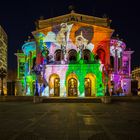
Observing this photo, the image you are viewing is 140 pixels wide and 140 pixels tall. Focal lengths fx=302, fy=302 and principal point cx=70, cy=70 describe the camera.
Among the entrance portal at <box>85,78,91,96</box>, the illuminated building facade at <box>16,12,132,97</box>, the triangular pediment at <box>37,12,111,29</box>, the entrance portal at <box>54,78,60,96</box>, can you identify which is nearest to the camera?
the illuminated building facade at <box>16,12,132,97</box>

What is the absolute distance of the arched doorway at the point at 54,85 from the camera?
196 ft

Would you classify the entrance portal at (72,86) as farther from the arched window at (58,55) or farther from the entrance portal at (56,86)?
the arched window at (58,55)

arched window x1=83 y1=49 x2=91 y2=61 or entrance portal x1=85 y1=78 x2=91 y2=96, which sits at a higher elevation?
arched window x1=83 y1=49 x2=91 y2=61

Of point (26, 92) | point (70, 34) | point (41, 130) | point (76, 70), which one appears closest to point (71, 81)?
point (76, 70)

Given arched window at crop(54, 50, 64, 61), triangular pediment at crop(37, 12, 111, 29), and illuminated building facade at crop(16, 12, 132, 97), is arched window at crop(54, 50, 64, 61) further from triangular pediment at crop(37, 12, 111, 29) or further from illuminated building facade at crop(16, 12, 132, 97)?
triangular pediment at crop(37, 12, 111, 29)

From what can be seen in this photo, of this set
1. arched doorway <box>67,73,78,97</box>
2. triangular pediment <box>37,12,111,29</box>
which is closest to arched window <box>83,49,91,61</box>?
arched doorway <box>67,73,78,97</box>

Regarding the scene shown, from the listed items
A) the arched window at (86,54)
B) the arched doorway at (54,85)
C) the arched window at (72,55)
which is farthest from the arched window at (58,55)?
the arched window at (86,54)

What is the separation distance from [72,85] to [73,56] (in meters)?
5.78

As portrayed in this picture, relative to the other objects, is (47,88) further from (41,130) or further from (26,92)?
(41,130)

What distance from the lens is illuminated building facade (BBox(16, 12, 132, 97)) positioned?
58.1 metres

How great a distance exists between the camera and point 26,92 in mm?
68188

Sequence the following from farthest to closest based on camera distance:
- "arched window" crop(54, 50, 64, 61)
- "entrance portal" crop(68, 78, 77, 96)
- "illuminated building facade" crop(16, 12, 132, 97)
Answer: "arched window" crop(54, 50, 64, 61)
"entrance portal" crop(68, 78, 77, 96)
"illuminated building facade" crop(16, 12, 132, 97)

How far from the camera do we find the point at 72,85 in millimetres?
59750

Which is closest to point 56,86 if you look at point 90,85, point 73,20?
point 90,85
